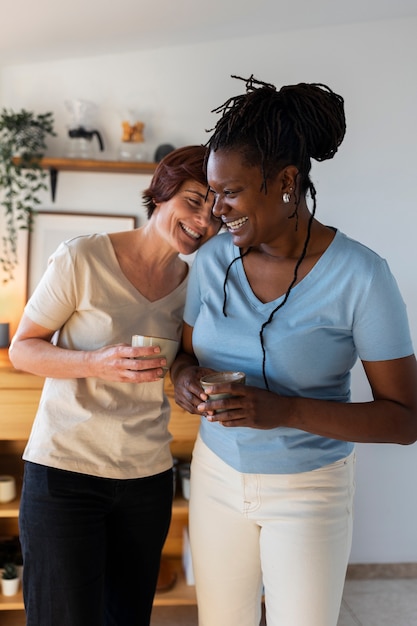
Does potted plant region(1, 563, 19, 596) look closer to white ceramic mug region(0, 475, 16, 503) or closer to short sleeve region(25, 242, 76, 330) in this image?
white ceramic mug region(0, 475, 16, 503)

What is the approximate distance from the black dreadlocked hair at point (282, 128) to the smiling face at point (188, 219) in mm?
251

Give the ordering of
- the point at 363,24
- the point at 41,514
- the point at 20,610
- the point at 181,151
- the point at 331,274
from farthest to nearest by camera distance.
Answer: the point at 363,24, the point at 20,610, the point at 181,151, the point at 41,514, the point at 331,274

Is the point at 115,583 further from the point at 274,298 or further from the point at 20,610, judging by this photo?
the point at 20,610

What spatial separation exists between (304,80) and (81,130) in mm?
1018

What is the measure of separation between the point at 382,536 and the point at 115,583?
186 cm

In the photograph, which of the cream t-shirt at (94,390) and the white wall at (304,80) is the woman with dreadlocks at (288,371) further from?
the white wall at (304,80)

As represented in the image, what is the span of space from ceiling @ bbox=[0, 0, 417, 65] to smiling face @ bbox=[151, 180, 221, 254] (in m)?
1.20

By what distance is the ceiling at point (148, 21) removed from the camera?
8.14 ft

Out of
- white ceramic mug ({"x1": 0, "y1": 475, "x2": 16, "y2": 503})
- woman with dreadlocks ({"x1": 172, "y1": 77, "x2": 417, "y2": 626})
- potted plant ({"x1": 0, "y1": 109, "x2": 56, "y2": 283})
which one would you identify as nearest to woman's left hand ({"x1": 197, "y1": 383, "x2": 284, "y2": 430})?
woman with dreadlocks ({"x1": 172, "y1": 77, "x2": 417, "y2": 626})

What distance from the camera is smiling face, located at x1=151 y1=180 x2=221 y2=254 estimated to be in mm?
1580

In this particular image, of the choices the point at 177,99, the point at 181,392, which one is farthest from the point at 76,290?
the point at 177,99

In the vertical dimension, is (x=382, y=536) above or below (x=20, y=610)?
above

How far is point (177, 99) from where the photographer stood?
3004mm

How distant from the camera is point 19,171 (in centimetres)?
287
